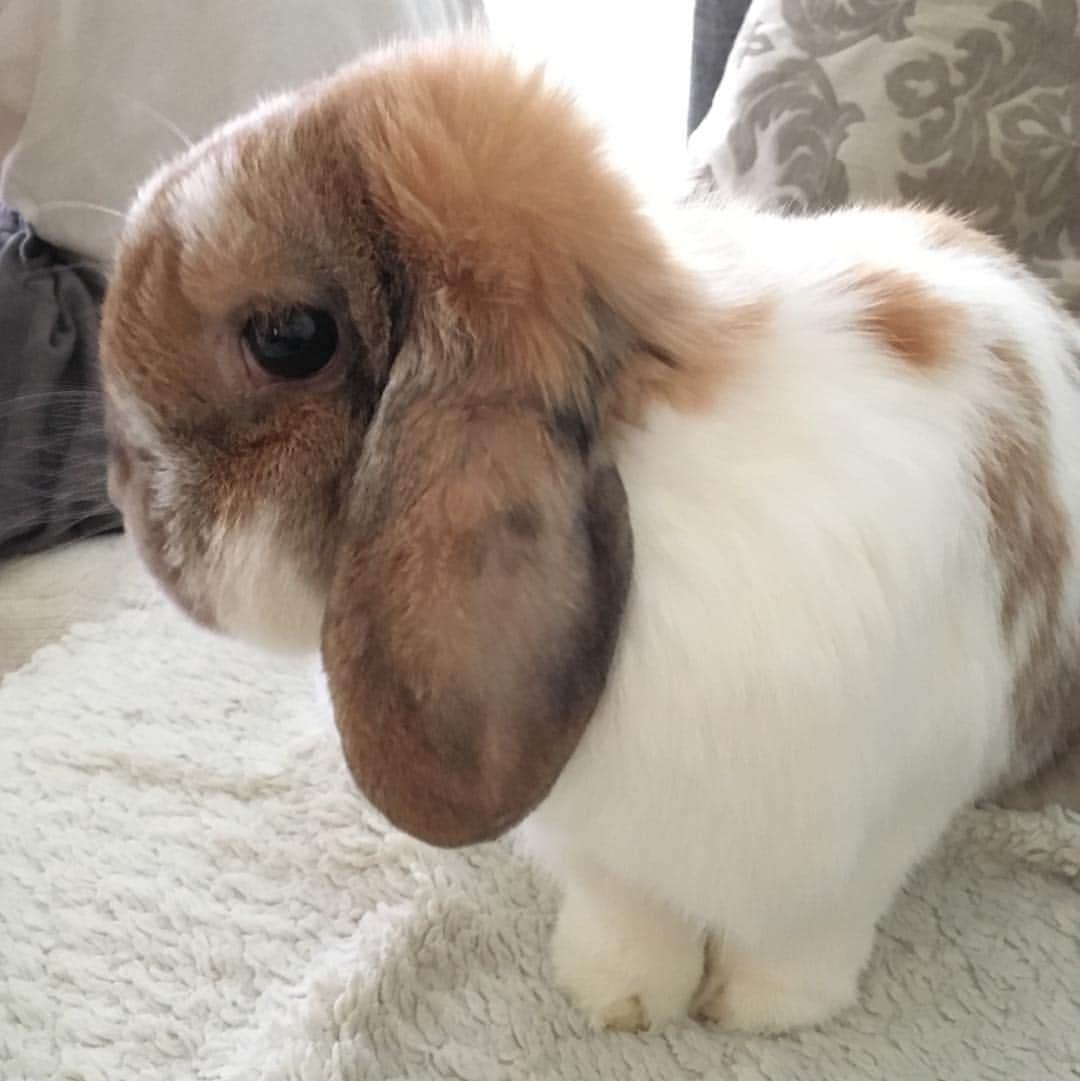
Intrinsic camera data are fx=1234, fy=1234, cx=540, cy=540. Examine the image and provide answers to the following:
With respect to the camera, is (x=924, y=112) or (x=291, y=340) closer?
(x=291, y=340)

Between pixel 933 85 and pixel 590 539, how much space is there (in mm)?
774

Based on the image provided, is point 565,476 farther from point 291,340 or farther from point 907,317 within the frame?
point 907,317

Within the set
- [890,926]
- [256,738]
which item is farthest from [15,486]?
[890,926]

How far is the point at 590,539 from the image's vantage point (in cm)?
60

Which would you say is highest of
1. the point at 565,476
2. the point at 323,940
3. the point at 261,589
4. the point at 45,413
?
the point at 565,476

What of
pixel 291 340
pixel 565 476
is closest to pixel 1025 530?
pixel 565 476

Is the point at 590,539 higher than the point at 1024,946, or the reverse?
the point at 590,539

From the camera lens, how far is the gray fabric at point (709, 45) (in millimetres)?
1441

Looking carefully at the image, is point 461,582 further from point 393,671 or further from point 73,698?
point 73,698

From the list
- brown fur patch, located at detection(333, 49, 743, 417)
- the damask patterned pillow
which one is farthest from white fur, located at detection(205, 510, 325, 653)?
the damask patterned pillow

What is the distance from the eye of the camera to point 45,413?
130 cm

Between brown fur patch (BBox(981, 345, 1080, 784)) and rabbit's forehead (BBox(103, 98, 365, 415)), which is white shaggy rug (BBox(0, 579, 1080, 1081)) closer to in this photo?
brown fur patch (BBox(981, 345, 1080, 784))

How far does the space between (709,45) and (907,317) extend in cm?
87

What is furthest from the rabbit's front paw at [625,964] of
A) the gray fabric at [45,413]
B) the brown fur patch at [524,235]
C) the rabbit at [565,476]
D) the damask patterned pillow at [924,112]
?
the damask patterned pillow at [924,112]
